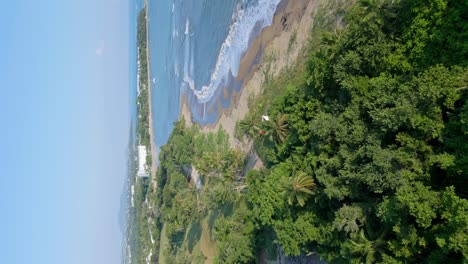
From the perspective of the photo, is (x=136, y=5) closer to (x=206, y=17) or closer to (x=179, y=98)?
(x=179, y=98)

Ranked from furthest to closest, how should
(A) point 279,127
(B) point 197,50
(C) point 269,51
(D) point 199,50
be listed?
1. (B) point 197,50
2. (D) point 199,50
3. (C) point 269,51
4. (A) point 279,127

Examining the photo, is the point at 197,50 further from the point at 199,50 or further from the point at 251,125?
the point at 251,125

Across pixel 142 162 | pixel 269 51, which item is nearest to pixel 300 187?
pixel 269 51

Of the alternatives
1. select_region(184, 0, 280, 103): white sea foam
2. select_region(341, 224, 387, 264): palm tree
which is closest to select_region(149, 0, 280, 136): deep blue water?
select_region(184, 0, 280, 103): white sea foam

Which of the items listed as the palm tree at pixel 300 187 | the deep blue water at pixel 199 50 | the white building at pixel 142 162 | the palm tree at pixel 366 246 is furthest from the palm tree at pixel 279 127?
the white building at pixel 142 162

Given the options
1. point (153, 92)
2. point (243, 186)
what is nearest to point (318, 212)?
point (243, 186)

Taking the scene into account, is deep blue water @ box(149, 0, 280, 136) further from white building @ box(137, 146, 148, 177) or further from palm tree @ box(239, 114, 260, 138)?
palm tree @ box(239, 114, 260, 138)
